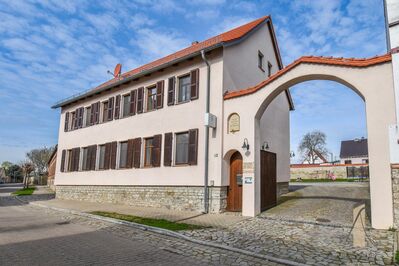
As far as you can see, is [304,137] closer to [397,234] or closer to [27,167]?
[27,167]

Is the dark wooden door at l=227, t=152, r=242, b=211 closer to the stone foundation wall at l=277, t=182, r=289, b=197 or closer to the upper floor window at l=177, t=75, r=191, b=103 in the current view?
the upper floor window at l=177, t=75, r=191, b=103

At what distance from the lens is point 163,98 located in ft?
49.0

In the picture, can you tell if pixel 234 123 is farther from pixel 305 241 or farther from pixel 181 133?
pixel 305 241

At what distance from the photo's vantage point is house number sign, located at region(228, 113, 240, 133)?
39.0 feet

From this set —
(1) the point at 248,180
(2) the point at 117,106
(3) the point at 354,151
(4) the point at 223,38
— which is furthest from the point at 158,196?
(3) the point at 354,151

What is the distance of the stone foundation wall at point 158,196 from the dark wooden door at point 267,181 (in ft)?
5.09

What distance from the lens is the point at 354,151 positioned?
193ft

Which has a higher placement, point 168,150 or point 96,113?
point 96,113

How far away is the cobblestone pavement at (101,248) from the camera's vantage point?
570 centimetres

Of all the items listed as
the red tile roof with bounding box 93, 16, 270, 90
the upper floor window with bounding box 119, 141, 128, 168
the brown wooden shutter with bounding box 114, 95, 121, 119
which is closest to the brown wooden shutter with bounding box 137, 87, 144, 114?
the red tile roof with bounding box 93, 16, 270, 90

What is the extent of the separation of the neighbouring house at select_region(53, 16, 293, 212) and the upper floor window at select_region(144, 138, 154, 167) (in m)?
0.05

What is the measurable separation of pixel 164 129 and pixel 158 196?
10.6ft

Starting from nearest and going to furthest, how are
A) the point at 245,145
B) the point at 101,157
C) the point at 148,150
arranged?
1. the point at 245,145
2. the point at 148,150
3. the point at 101,157

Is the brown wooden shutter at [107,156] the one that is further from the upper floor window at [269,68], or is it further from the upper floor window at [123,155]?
the upper floor window at [269,68]
